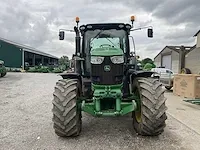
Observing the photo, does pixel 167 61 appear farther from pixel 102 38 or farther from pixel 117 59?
pixel 117 59

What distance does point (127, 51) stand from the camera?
5.64 metres

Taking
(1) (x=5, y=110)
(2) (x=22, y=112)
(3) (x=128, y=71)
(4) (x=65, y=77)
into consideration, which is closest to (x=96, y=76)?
(4) (x=65, y=77)

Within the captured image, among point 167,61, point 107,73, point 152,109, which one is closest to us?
point 152,109

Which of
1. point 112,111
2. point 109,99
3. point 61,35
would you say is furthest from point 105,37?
point 112,111

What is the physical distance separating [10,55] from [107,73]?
29.9m

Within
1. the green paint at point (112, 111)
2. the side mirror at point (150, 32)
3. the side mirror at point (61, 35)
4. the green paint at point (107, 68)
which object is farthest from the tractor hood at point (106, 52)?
the side mirror at point (150, 32)

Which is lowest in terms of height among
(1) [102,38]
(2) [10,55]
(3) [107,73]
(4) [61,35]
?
(3) [107,73]

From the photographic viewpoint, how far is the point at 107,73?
431 centimetres

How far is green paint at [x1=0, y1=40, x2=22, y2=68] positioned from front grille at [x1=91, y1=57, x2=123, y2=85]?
29005 mm

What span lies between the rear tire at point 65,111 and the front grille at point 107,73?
0.55 metres

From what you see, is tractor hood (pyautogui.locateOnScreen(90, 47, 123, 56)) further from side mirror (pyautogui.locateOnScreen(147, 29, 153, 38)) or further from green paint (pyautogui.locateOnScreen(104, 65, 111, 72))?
side mirror (pyautogui.locateOnScreen(147, 29, 153, 38))

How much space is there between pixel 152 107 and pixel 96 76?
4.15ft

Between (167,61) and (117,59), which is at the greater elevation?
(167,61)

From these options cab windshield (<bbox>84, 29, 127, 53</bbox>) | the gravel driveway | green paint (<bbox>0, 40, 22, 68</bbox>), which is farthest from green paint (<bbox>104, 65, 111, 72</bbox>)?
green paint (<bbox>0, 40, 22, 68</bbox>)
